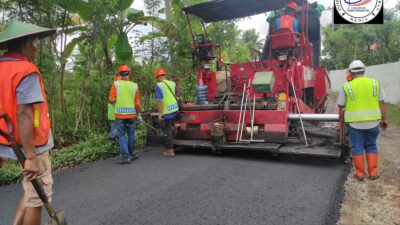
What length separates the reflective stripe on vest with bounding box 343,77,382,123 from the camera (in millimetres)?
4320

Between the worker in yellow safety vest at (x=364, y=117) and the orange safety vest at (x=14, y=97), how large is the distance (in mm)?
3628

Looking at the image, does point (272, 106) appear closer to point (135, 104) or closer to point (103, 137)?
point (135, 104)

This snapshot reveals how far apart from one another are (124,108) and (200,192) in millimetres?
2289

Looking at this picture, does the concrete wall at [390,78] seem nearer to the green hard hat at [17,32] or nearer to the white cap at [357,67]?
the white cap at [357,67]

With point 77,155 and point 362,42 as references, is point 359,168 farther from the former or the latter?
point 362,42

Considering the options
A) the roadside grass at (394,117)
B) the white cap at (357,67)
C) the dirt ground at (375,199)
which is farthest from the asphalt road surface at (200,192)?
the roadside grass at (394,117)

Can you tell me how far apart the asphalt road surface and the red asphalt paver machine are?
280mm

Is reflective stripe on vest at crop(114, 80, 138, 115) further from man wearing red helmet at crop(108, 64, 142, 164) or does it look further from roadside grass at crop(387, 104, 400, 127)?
roadside grass at crop(387, 104, 400, 127)

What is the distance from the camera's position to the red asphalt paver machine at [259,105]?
5.00m

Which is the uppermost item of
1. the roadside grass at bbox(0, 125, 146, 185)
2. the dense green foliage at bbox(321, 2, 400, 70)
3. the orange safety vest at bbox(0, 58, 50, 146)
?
the dense green foliage at bbox(321, 2, 400, 70)

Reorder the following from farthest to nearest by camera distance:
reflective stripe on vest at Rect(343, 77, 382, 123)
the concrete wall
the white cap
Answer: the concrete wall
the white cap
reflective stripe on vest at Rect(343, 77, 382, 123)

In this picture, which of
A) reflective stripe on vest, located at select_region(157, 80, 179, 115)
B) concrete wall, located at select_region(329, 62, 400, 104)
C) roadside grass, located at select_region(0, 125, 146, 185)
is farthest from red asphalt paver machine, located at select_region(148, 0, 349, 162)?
concrete wall, located at select_region(329, 62, 400, 104)

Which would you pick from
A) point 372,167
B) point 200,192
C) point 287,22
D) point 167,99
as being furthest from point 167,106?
point 372,167

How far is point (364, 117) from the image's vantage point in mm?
4320
